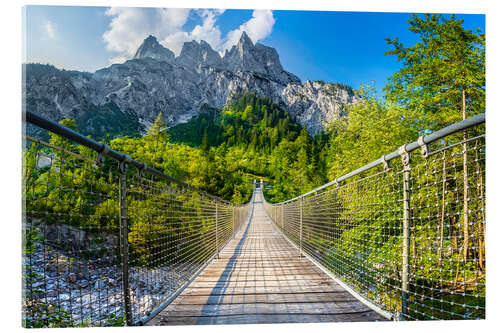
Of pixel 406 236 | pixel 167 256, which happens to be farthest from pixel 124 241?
pixel 406 236

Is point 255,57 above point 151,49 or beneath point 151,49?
above

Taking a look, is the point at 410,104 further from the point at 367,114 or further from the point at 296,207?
the point at 296,207

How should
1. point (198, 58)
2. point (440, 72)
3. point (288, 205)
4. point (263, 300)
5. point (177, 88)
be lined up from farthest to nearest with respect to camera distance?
1. point (177, 88)
2. point (198, 58)
3. point (288, 205)
4. point (440, 72)
5. point (263, 300)

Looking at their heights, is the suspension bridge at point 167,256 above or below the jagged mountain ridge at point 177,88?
below

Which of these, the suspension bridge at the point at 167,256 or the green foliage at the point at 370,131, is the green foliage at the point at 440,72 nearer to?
the green foliage at the point at 370,131

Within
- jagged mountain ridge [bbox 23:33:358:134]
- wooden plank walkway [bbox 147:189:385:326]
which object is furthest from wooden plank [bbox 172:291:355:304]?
jagged mountain ridge [bbox 23:33:358:134]

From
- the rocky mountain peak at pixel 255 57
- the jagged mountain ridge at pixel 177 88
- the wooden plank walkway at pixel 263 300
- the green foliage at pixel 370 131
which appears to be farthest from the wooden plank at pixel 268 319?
the jagged mountain ridge at pixel 177 88

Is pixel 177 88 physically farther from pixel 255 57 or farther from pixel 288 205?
pixel 288 205

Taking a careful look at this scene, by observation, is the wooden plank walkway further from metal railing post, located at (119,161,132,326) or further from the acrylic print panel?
metal railing post, located at (119,161,132,326)

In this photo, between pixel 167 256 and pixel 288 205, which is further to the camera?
pixel 288 205
